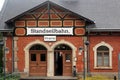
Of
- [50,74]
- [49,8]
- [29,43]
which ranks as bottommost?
[50,74]

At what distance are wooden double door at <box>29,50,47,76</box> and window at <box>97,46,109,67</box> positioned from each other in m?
4.32

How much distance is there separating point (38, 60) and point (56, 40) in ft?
7.42

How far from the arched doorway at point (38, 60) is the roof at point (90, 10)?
110 inches

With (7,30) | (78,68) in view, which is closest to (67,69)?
(78,68)

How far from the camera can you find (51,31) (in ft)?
115

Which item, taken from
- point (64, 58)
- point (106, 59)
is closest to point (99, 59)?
point (106, 59)

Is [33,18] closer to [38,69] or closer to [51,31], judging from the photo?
[51,31]

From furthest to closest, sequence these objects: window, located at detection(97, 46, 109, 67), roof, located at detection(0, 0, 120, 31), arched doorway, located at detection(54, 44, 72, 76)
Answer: arched doorway, located at detection(54, 44, 72, 76), roof, located at detection(0, 0, 120, 31), window, located at detection(97, 46, 109, 67)

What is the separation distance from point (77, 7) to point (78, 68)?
559cm

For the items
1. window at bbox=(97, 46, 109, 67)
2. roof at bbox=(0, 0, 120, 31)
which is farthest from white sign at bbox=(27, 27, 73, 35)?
window at bbox=(97, 46, 109, 67)

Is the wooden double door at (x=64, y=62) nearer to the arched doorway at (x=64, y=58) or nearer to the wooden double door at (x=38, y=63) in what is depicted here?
the arched doorway at (x=64, y=58)

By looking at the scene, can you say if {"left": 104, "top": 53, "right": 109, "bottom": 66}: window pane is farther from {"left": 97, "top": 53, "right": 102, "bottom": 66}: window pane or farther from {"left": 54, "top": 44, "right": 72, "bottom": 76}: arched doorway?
{"left": 54, "top": 44, "right": 72, "bottom": 76}: arched doorway

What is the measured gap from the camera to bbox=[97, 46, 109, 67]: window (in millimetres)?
35188

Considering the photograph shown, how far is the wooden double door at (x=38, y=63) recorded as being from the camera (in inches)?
1398
